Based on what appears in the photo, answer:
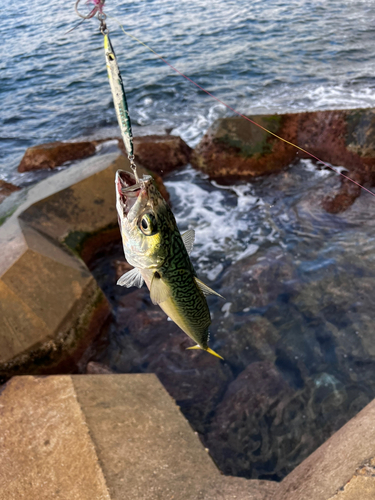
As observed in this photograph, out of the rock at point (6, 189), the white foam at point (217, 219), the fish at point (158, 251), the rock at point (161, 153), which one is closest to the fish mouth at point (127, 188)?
the fish at point (158, 251)

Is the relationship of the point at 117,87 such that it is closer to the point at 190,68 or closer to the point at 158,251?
the point at 158,251

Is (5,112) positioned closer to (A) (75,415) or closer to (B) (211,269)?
(B) (211,269)

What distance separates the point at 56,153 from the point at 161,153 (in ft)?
7.82

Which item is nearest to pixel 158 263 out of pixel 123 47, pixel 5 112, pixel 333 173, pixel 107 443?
pixel 107 443

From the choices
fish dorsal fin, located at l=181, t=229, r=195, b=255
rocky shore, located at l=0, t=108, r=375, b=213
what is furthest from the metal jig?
rocky shore, located at l=0, t=108, r=375, b=213

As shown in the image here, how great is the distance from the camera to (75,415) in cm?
304

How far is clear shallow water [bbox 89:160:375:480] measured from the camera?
382 centimetres

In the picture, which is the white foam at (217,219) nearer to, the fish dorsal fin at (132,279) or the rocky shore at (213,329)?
the rocky shore at (213,329)

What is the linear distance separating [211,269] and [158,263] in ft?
12.9

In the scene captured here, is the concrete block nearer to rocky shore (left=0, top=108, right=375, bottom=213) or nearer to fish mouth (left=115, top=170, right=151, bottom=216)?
fish mouth (left=115, top=170, right=151, bottom=216)

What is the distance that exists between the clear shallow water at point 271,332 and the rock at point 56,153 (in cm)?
344

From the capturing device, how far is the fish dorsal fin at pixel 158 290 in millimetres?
2143

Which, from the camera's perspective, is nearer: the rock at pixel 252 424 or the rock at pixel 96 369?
the rock at pixel 252 424

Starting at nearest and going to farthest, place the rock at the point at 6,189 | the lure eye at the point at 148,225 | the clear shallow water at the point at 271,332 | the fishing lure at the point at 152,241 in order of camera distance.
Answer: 1. the fishing lure at the point at 152,241
2. the lure eye at the point at 148,225
3. the clear shallow water at the point at 271,332
4. the rock at the point at 6,189
